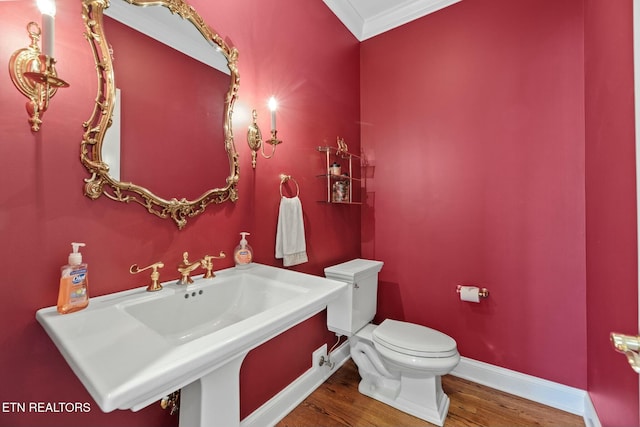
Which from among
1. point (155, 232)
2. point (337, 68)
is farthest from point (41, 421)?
point (337, 68)

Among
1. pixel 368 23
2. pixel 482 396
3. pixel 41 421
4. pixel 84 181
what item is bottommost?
pixel 482 396

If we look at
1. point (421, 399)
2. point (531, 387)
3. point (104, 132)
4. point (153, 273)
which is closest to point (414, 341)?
point (421, 399)

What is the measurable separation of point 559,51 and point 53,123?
2487 mm

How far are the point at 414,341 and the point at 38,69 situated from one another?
6.39 ft

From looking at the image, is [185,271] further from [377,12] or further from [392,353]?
[377,12]

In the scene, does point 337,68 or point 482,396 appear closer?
point 482,396

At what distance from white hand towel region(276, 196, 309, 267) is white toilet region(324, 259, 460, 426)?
311 millimetres

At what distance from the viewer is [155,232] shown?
3.38 feet

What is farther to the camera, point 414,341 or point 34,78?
point 414,341

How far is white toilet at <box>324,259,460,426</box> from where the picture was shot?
1431 millimetres

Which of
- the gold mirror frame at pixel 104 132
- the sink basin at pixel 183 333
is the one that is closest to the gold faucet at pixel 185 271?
the sink basin at pixel 183 333

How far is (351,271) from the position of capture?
1.74m

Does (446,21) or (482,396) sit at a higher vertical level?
(446,21)

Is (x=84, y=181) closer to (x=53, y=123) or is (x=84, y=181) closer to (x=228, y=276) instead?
(x=53, y=123)
